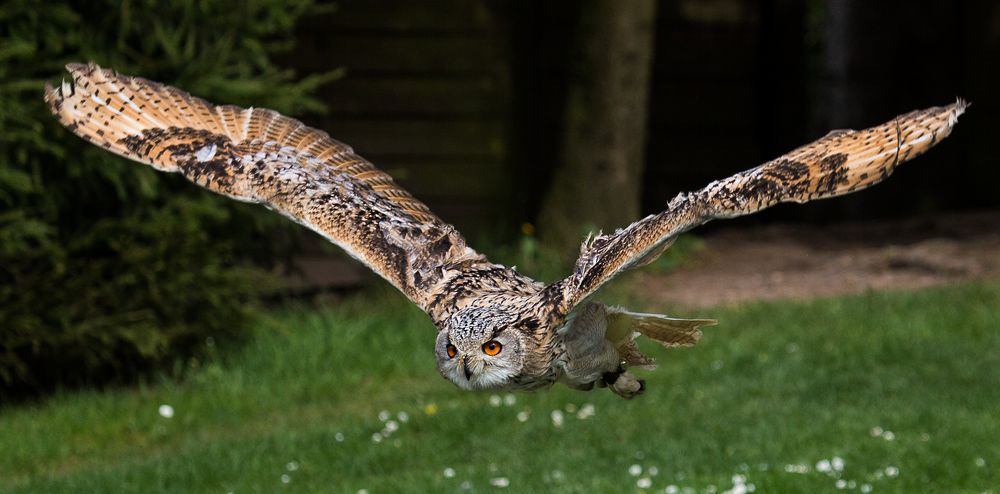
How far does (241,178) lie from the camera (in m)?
4.96

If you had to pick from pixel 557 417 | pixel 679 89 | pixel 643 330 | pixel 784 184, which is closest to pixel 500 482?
pixel 557 417

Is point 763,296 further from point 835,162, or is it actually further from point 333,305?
point 835,162

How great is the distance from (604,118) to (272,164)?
18.8 feet

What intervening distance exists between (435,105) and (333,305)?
6.15ft

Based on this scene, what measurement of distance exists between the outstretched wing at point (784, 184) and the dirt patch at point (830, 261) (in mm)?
5183

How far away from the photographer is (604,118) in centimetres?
1054

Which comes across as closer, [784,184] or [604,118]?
[784,184]

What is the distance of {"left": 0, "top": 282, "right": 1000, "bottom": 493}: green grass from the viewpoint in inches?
242

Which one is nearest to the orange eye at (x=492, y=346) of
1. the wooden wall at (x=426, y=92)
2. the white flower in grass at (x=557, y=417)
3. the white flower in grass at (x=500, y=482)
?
the white flower in grass at (x=500, y=482)

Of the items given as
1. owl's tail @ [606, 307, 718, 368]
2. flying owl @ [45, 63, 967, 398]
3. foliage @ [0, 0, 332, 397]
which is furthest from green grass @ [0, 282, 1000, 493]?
flying owl @ [45, 63, 967, 398]

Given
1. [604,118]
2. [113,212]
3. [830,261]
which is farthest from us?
[604,118]

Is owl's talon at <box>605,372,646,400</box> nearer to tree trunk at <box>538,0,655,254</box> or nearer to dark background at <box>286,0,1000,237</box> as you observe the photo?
tree trunk at <box>538,0,655,254</box>

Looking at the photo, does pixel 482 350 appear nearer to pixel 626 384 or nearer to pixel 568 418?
pixel 626 384

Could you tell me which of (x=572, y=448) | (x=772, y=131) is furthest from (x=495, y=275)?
(x=772, y=131)
